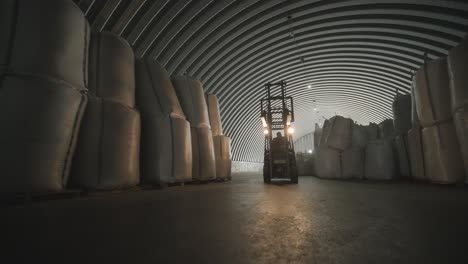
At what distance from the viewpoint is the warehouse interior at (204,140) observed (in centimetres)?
109

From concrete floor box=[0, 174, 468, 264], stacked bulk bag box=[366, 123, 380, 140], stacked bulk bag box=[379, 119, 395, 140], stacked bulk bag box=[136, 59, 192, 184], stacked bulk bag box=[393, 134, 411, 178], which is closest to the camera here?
concrete floor box=[0, 174, 468, 264]

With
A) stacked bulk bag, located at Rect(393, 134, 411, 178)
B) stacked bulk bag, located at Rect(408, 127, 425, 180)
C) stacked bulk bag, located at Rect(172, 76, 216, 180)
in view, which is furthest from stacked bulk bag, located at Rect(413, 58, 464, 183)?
stacked bulk bag, located at Rect(172, 76, 216, 180)

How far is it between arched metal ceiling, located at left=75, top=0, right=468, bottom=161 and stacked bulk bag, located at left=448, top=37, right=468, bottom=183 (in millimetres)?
4116

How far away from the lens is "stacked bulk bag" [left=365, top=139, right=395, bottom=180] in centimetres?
601

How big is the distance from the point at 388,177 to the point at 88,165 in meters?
7.24

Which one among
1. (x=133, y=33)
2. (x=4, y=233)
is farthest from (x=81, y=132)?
(x=133, y=33)

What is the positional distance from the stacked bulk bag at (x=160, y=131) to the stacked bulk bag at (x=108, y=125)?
41cm

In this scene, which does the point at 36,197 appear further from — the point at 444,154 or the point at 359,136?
the point at 359,136

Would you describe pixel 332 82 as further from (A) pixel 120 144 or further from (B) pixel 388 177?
(A) pixel 120 144

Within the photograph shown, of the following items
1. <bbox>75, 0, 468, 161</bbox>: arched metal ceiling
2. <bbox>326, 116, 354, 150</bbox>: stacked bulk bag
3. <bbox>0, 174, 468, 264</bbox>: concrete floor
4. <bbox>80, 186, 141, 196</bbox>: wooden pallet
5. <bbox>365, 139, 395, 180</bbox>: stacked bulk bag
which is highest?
<bbox>75, 0, 468, 161</bbox>: arched metal ceiling

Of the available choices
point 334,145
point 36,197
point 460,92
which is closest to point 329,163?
point 334,145

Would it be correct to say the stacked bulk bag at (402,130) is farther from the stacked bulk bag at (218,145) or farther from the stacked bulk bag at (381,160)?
the stacked bulk bag at (218,145)

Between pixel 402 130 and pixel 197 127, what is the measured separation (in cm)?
609

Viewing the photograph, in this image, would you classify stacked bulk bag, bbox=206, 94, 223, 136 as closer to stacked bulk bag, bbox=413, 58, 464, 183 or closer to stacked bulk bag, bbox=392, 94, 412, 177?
stacked bulk bag, bbox=413, 58, 464, 183
